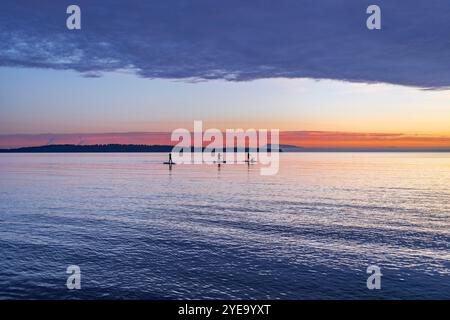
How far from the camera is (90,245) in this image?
31.6 metres

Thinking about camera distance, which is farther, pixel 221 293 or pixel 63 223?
pixel 63 223

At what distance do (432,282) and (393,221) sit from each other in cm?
1916

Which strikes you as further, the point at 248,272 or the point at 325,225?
the point at 325,225

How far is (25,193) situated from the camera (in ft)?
220

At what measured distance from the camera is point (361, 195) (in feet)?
218

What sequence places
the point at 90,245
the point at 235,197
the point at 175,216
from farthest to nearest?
the point at 235,197 → the point at 175,216 → the point at 90,245

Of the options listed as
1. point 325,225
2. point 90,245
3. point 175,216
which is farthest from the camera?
point 175,216

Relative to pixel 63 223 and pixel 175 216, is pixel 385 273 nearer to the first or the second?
pixel 175 216

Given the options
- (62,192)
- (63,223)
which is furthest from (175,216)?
(62,192)
